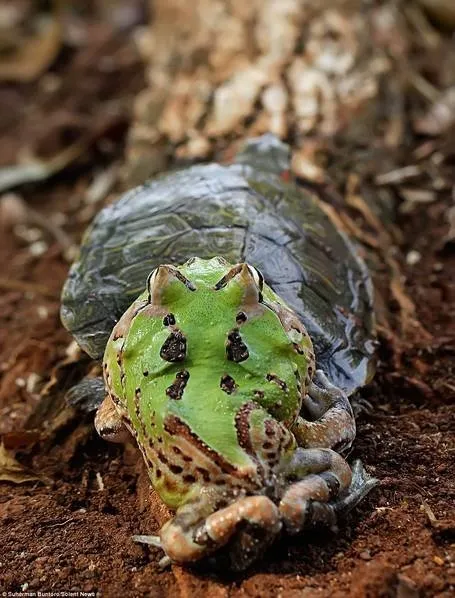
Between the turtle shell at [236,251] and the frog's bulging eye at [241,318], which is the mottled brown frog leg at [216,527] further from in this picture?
the turtle shell at [236,251]

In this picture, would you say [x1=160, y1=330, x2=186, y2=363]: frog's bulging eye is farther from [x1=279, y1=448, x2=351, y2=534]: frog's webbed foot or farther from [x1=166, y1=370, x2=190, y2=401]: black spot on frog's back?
[x1=279, y1=448, x2=351, y2=534]: frog's webbed foot

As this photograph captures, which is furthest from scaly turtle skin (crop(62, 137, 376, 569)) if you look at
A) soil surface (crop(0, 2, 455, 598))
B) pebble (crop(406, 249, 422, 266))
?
pebble (crop(406, 249, 422, 266))

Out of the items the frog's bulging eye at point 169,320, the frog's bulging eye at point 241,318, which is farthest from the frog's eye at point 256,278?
the frog's bulging eye at point 169,320

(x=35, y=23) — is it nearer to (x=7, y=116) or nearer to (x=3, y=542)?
(x=7, y=116)

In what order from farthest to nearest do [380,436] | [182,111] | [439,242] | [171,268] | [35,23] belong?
[35,23] → [182,111] → [439,242] → [380,436] → [171,268]

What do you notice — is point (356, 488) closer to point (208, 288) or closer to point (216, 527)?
point (216, 527)

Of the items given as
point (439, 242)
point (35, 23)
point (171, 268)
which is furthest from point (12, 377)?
point (35, 23)

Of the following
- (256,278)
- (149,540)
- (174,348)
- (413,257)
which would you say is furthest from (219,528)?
(413,257)
